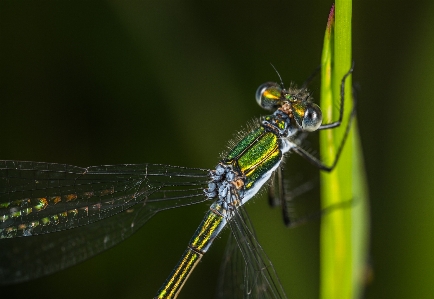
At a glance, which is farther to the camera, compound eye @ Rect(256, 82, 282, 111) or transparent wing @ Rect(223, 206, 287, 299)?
compound eye @ Rect(256, 82, 282, 111)

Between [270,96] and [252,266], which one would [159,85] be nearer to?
[270,96]

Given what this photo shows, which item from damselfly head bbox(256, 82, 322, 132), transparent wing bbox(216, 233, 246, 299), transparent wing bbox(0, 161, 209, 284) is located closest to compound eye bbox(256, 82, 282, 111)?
damselfly head bbox(256, 82, 322, 132)

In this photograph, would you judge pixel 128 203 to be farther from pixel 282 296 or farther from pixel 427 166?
pixel 427 166

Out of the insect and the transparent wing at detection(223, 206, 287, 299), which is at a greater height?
the insect

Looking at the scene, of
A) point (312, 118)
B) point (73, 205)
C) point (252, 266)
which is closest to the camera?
point (312, 118)

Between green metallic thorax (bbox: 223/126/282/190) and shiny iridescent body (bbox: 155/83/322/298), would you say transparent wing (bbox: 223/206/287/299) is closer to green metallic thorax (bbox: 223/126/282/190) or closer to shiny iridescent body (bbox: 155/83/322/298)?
shiny iridescent body (bbox: 155/83/322/298)

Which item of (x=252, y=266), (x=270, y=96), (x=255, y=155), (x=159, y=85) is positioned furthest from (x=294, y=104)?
(x=159, y=85)

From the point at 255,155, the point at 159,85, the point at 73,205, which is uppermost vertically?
the point at 159,85

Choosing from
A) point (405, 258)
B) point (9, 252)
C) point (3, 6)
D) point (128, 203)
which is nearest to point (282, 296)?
point (405, 258)
